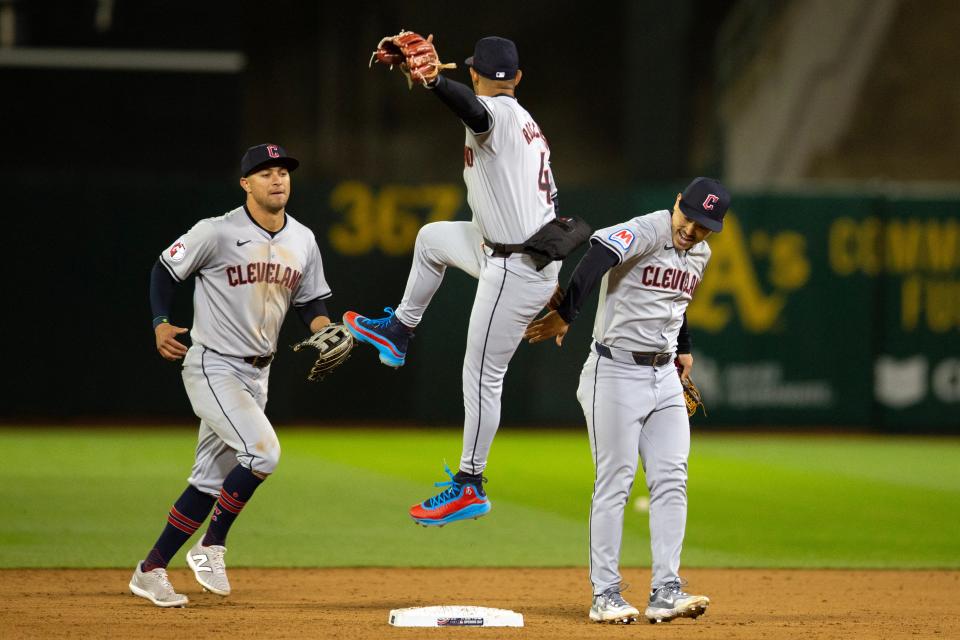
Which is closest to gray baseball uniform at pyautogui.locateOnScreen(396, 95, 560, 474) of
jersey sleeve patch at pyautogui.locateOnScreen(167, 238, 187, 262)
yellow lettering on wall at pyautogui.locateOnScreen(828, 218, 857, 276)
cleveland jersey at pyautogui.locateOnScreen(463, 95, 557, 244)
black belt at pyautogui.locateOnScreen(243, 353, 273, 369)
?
cleveland jersey at pyautogui.locateOnScreen(463, 95, 557, 244)

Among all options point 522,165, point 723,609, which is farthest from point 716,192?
point 723,609

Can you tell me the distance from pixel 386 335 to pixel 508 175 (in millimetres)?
982

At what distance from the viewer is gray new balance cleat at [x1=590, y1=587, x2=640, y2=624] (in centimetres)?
620

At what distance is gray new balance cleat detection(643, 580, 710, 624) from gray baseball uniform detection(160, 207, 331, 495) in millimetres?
1957

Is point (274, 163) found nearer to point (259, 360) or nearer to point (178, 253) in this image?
point (178, 253)

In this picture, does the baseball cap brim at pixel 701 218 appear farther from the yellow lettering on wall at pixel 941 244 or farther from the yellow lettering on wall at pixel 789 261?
the yellow lettering on wall at pixel 941 244

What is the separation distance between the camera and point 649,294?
6191 millimetres

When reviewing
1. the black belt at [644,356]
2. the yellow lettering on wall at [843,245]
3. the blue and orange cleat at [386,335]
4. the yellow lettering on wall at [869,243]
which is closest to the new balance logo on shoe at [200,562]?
the blue and orange cleat at [386,335]

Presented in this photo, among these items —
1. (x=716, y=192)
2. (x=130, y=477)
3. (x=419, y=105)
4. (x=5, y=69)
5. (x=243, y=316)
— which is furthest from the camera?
(x=419, y=105)

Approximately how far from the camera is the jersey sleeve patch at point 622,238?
593cm

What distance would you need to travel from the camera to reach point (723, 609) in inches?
270

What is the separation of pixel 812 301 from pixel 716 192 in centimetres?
950

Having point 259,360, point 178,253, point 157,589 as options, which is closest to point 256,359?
point 259,360

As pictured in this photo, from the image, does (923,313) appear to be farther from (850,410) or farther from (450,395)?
(450,395)
